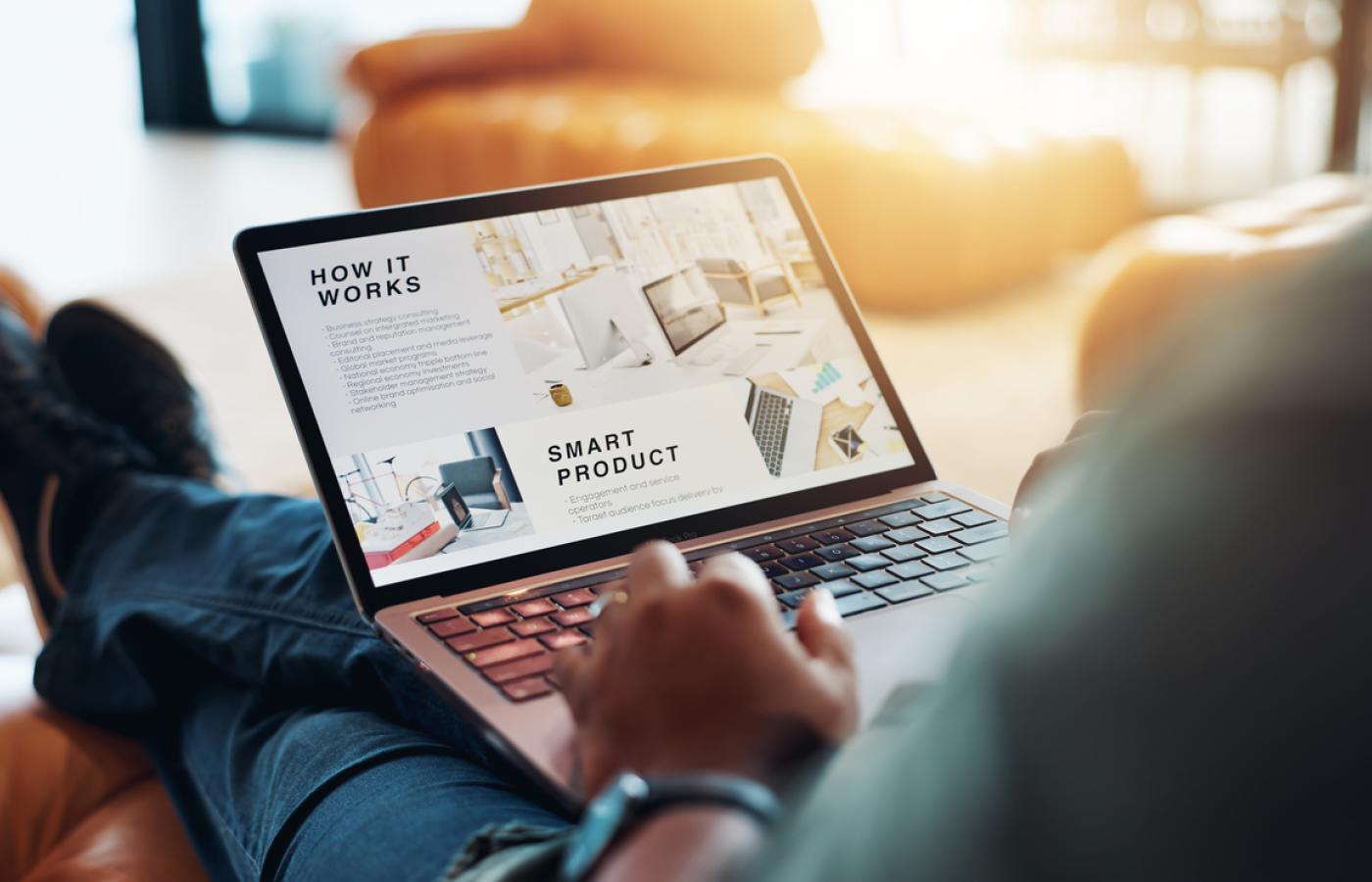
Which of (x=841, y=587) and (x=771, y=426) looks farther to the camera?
(x=771, y=426)

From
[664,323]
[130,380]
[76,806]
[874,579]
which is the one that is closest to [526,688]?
[874,579]

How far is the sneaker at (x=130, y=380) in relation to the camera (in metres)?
1.40

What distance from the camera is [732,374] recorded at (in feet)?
2.91

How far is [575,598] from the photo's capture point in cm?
75

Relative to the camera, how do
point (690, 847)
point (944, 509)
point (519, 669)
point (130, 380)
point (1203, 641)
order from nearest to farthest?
point (1203, 641)
point (690, 847)
point (519, 669)
point (944, 509)
point (130, 380)

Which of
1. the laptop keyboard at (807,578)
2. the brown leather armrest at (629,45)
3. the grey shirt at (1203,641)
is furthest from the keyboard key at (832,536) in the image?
the brown leather armrest at (629,45)

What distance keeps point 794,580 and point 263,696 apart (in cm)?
41

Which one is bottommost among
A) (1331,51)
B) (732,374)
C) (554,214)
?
(1331,51)

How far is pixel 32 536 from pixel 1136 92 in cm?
407

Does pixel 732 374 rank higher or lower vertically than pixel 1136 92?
higher

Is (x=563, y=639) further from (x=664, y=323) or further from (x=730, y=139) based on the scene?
(x=730, y=139)

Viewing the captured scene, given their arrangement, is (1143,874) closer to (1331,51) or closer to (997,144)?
(997,144)

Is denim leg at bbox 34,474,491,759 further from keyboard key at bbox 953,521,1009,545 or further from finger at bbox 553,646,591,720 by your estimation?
keyboard key at bbox 953,521,1009,545

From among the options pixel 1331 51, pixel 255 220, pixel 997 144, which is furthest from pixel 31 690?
pixel 1331 51
